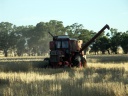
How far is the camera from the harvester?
23.2m

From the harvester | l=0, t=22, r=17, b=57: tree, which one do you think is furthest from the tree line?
the harvester

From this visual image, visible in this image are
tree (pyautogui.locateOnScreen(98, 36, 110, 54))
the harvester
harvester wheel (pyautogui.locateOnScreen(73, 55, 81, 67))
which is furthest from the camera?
tree (pyautogui.locateOnScreen(98, 36, 110, 54))

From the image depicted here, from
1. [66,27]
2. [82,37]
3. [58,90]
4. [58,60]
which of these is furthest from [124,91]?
[66,27]

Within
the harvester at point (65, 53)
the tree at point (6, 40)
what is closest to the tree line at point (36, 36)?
the tree at point (6, 40)

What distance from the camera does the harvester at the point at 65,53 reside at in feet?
76.1

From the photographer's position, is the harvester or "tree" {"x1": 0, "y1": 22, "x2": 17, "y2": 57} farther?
"tree" {"x1": 0, "y1": 22, "x2": 17, "y2": 57}

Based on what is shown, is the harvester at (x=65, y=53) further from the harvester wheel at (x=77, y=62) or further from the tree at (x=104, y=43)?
the tree at (x=104, y=43)

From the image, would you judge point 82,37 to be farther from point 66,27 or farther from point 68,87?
point 68,87

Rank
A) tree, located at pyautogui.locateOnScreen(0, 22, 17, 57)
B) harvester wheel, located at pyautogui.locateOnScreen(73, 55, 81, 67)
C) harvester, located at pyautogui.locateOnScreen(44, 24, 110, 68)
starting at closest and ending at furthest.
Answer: harvester, located at pyautogui.locateOnScreen(44, 24, 110, 68) → harvester wheel, located at pyautogui.locateOnScreen(73, 55, 81, 67) → tree, located at pyautogui.locateOnScreen(0, 22, 17, 57)

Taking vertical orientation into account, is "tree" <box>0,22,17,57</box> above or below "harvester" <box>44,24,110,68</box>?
above

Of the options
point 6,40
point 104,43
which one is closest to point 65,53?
point 104,43

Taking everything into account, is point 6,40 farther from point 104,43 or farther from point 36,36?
point 104,43

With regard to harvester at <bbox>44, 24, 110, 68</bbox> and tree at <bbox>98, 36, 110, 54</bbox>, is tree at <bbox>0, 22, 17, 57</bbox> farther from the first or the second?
harvester at <bbox>44, 24, 110, 68</bbox>

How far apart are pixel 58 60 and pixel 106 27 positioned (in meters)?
4.37
